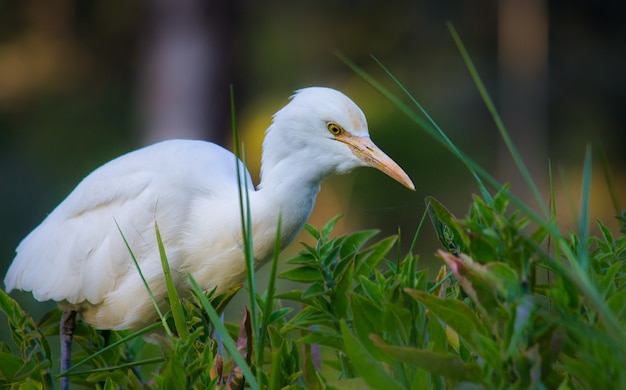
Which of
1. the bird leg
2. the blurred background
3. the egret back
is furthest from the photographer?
the blurred background

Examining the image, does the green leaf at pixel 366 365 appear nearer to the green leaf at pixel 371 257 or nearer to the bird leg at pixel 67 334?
the green leaf at pixel 371 257

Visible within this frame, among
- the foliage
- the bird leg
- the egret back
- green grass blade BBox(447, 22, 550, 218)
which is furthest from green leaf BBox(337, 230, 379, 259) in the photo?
the bird leg

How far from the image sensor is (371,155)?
2.24 meters

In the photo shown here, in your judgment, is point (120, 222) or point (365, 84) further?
point (365, 84)

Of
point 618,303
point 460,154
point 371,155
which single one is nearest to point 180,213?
point 371,155

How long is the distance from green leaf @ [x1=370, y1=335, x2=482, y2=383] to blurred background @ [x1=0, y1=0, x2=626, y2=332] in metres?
5.86

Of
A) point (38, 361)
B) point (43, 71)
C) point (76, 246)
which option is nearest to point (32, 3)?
point (43, 71)

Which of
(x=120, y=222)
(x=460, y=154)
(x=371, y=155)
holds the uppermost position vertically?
(x=460, y=154)

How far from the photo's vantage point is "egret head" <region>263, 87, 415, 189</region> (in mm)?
2271

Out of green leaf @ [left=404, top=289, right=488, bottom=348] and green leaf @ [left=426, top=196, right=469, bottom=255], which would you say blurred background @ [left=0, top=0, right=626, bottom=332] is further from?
green leaf @ [left=404, top=289, right=488, bottom=348]

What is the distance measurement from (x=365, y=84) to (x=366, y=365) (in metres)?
6.84

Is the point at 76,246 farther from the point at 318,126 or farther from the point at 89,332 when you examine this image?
the point at 318,126

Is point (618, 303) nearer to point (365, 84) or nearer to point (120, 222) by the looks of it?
point (120, 222)

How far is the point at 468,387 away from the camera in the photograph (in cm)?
110
